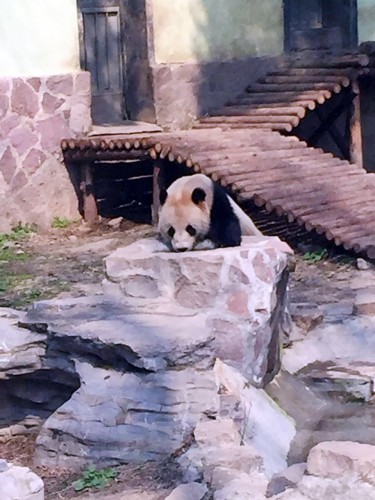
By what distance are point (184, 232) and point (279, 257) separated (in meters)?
0.77

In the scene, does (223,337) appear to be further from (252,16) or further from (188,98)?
(252,16)

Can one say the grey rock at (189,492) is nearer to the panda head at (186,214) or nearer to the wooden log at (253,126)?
the panda head at (186,214)

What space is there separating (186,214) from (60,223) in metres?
3.54

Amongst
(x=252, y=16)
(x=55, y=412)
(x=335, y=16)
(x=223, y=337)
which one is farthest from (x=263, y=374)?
(x=335, y=16)

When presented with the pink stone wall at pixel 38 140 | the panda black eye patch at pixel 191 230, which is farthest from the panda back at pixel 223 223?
the pink stone wall at pixel 38 140

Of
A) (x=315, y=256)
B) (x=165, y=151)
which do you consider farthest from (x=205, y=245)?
(x=165, y=151)

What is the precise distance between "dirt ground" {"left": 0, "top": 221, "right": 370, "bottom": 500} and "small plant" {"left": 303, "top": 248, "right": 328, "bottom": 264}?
0.01 m

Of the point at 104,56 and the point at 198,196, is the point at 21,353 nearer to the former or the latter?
the point at 198,196

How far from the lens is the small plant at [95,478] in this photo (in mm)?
4707

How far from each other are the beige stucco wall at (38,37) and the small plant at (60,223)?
134 cm

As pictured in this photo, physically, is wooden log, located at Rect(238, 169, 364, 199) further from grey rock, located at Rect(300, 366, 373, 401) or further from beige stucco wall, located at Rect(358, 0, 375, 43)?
beige stucco wall, located at Rect(358, 0, 375, 43)

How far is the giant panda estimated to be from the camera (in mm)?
6586

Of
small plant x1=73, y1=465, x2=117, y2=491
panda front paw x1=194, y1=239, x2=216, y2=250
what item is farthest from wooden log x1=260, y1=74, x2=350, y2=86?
small plant x1=73, y1=465, x2=117, y2=491

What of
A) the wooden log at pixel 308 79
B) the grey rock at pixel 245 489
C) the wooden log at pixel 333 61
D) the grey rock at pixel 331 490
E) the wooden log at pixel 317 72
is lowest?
the grey rock at pixel 245 489
